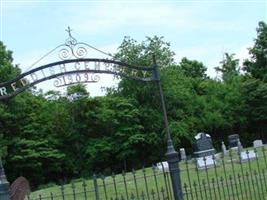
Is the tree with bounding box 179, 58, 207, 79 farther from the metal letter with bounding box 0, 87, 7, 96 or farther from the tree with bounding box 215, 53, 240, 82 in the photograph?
the metal letter with bounding box 0, 87, 7, 96

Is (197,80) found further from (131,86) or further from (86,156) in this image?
(86,156)

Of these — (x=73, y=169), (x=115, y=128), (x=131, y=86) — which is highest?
(x=131, y=86)

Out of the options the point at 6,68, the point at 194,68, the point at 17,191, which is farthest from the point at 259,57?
the point at 17,191

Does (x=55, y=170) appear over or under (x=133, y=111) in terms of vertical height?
under

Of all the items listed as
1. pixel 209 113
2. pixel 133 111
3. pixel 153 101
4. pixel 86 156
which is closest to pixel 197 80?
pixel 209 113

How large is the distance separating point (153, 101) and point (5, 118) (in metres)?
12.3

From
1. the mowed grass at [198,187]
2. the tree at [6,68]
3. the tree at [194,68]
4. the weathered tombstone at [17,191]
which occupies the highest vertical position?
the tree at [194,68]

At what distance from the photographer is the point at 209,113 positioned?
145 feet

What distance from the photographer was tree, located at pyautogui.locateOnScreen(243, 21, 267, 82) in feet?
161

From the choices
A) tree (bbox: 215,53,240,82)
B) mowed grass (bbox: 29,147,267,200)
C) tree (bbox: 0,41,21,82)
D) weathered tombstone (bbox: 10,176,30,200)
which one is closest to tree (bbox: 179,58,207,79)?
tree (bbox: 215,53,240,82)

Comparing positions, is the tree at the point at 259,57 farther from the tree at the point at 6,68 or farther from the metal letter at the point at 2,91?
the metal letter at the point at 2,91

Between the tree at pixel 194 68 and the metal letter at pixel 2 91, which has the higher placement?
the tree at pixel 194 68

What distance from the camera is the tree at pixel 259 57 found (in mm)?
49094

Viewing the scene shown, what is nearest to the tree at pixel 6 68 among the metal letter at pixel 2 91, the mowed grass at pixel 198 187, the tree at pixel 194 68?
the mowed grass at pixel 198 187
